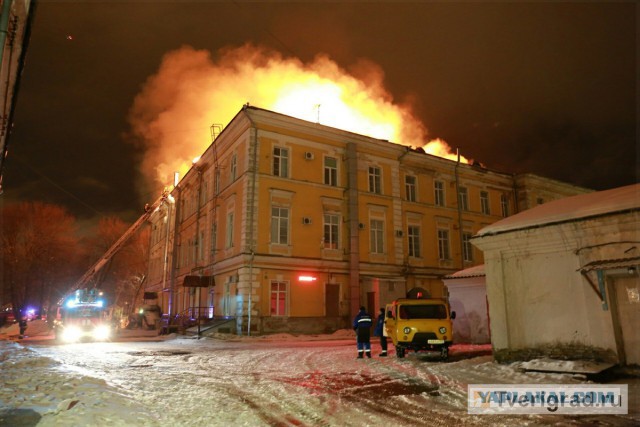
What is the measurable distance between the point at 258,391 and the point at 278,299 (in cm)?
1696

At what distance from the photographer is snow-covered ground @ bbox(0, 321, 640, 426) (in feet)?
20.9

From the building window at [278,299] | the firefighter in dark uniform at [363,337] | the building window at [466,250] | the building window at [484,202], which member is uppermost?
the building window at [484,202]

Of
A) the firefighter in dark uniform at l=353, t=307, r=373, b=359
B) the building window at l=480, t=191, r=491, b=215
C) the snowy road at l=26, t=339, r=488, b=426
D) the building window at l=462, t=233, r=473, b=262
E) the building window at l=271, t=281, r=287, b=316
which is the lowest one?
the snowy road at l=26, t=339, r=488, b=426

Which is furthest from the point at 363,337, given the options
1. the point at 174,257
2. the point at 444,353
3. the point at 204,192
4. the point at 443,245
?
the point at 174,257

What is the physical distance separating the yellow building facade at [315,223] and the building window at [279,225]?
63mm

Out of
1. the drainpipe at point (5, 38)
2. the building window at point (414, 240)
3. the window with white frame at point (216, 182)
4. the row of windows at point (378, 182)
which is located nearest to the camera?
the drainpipe at point (5, 38)

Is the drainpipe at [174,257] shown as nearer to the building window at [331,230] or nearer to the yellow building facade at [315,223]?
the yellow building facade at [315,223]

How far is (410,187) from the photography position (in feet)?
108

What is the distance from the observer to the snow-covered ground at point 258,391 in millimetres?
6367

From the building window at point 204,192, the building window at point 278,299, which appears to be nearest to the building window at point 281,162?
the building window at point 278,299

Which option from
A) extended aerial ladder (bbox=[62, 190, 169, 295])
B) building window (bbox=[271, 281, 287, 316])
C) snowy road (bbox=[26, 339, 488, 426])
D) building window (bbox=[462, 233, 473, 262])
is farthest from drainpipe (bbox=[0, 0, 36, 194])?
building window (bbox=[462, 233, 473, 262])

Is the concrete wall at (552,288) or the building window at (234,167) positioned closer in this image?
the concrete wall at (552,288)

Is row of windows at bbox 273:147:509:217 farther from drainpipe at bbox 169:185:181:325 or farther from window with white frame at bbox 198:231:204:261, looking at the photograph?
drainpipe at bbox 169:185:181:325

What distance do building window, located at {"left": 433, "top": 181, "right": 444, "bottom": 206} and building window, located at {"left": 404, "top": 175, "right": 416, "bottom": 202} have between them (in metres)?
2.05
